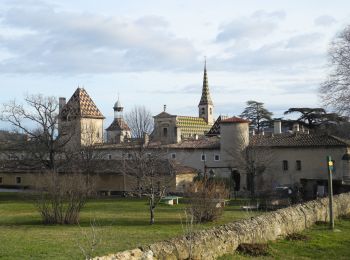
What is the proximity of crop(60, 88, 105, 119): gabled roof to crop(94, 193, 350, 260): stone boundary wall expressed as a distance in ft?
157

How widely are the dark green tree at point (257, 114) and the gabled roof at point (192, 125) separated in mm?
7602

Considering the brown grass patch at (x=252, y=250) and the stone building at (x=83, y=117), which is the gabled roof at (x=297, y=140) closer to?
the stone building at (x=83, y=117)

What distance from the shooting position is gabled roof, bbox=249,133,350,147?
49.0 meters

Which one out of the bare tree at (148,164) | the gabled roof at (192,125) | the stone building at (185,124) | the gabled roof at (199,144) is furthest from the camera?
the gabled roof at (192,125)

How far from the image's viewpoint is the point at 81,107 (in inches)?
2643

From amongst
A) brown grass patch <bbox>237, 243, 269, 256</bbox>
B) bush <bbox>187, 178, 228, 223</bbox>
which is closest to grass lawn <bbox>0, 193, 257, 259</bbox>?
bush <bbox>187, 178, 228, 223</bbox>


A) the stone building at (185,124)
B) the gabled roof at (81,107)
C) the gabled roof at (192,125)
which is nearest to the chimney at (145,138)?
the stone building at (185,124)

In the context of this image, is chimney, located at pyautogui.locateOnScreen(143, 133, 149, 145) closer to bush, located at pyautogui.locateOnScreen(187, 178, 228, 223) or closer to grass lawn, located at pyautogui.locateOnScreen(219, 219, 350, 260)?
bush, located at pyautogui.locateOnScreen(187, 178, 228, 223)

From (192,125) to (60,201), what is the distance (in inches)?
2156

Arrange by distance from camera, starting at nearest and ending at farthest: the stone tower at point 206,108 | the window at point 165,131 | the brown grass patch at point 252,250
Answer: the brown grass patch at point 252,250 < the window at point 165,131 < the stone tower at point 206,108

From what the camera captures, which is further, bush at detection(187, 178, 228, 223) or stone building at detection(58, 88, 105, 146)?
stone building at detection(58, 88, 105, 146)

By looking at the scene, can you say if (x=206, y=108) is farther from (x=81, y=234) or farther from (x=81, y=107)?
(x=81, y=234)

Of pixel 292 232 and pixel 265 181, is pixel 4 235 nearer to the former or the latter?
pixel 292 232

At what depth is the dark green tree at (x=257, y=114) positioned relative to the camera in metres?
77.6
